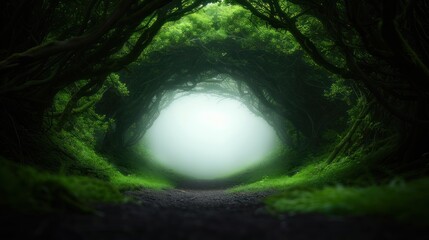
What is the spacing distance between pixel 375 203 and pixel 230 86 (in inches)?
919

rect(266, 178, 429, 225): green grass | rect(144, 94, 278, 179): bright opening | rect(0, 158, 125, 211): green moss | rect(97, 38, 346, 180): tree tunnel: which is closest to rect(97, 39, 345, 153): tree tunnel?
rect(97, 38, 346, 180): tree tunnel

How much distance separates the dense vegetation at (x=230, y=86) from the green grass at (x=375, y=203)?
16 millimetres

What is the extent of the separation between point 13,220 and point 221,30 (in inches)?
648

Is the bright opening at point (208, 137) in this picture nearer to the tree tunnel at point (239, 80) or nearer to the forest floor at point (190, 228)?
the tree tunnel at point (239, 80)

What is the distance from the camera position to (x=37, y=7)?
25.3ft

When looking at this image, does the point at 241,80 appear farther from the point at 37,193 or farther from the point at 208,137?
the point at 208,137

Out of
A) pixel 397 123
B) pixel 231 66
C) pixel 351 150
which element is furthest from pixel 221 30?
pixel 397 123

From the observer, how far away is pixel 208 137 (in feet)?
187

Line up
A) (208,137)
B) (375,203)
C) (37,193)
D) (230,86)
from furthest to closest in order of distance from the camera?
(208,137) < (230,86) < (37,193) < (375,203)

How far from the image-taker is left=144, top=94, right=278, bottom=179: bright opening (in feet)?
104

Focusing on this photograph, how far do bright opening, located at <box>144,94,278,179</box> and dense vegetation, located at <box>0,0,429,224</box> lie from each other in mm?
6960

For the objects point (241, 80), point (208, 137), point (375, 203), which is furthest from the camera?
point (208, 137)

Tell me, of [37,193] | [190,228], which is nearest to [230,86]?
[37,193]

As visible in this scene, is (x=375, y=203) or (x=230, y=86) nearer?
(x=375, y=203)
